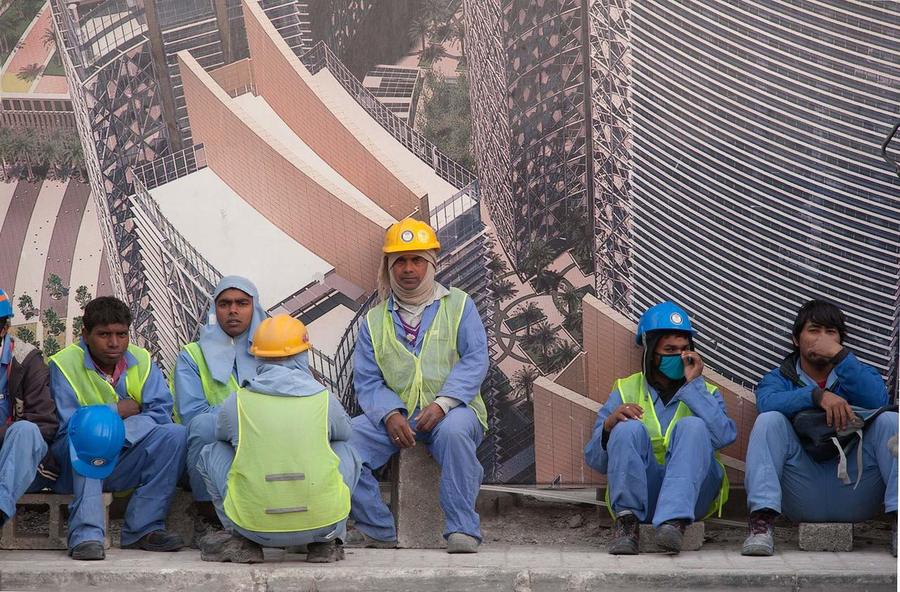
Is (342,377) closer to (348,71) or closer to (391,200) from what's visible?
(391,200)

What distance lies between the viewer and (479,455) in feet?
24.0

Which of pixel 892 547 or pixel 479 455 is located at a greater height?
pixel 479 455

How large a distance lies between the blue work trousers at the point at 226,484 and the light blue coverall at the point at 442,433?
1.26ft

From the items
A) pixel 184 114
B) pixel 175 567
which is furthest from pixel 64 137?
pixel 175 567

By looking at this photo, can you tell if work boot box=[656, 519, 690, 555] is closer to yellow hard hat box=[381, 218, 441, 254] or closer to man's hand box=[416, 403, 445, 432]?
man's hand box=[416, 403, 445, 432]

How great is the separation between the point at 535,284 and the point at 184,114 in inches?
86.9

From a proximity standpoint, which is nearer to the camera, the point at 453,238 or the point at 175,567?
the point at 175,567

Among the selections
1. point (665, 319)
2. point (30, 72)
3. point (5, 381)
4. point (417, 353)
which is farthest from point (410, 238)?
point (30, 72)

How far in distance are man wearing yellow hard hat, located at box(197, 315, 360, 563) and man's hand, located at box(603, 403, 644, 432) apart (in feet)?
4.32

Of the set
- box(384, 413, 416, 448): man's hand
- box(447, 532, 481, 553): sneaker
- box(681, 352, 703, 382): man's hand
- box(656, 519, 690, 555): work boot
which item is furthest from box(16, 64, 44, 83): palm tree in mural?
box(656, 519, 690, 555): work boot

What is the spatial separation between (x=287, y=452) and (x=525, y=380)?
6.26ft

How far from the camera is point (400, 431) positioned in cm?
646

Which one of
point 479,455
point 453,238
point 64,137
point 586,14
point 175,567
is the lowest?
point 175,567

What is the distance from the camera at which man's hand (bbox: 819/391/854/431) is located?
6062 mm
